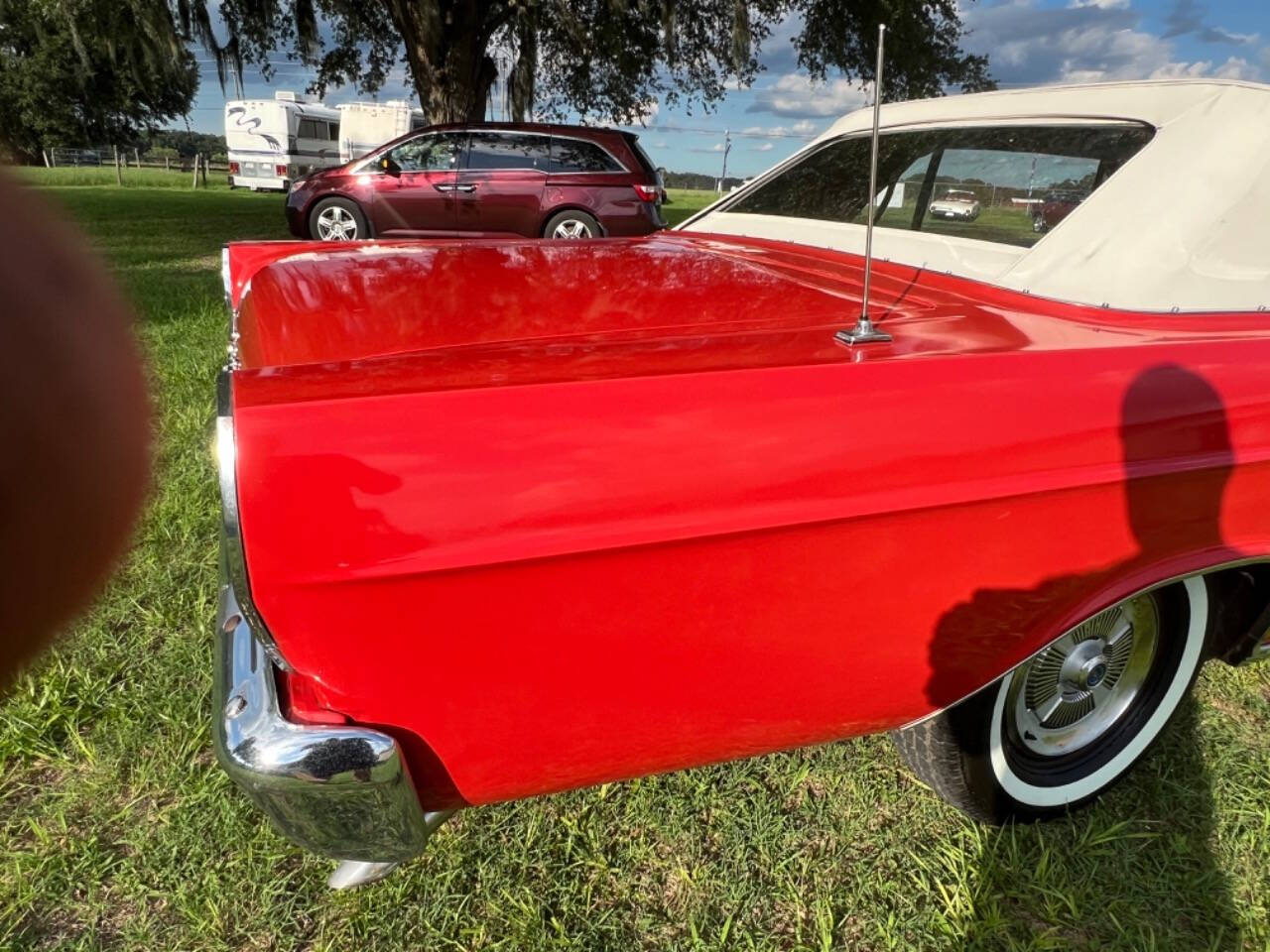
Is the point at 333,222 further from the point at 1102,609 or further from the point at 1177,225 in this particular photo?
the point at 1102,609

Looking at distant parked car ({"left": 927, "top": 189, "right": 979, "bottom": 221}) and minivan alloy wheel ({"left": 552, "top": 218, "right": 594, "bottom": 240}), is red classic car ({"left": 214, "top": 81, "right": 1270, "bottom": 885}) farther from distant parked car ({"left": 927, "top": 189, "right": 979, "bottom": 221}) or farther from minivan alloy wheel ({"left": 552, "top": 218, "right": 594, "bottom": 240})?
minivan alloy wheel ({"left": 552, "top": 218, "right": 594, "bottom": 240})

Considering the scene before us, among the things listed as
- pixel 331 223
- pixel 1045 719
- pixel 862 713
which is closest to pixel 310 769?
pixel 862 713

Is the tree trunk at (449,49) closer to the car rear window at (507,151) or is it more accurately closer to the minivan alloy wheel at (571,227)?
the car rear window at (507,151)

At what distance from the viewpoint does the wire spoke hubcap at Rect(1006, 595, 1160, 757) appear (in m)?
2.02

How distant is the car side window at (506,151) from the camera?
10016mm

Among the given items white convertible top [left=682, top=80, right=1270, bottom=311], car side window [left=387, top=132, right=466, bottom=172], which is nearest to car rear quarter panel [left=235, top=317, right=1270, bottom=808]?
white convertible top [left=682, top=80, right=1270, bottom=311]

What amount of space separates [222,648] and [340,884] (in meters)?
0.51

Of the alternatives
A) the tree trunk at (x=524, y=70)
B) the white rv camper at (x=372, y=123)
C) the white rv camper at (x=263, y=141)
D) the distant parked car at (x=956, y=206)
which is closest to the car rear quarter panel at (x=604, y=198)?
the tree trunk at (x=524, y=70)

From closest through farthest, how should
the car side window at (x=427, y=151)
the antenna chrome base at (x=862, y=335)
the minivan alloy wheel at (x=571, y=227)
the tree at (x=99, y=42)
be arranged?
the antenna chrome base at (x=862, y=335), the minivan alloy wheel at (x=571, y=227), the car side window at (x=427, y=151), the tree at (x=99, y=42)

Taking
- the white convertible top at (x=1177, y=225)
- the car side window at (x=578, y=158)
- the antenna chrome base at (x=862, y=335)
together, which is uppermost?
the car side window at (x=578, y=158)

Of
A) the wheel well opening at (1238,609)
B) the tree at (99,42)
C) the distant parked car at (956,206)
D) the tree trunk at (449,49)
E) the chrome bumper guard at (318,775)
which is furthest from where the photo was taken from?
the tree trunk at (449,49)

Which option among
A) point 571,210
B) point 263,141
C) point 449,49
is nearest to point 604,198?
point 571,210

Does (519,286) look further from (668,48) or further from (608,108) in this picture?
(608,108)

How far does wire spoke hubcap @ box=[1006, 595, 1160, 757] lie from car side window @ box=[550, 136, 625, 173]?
8.72 metres
